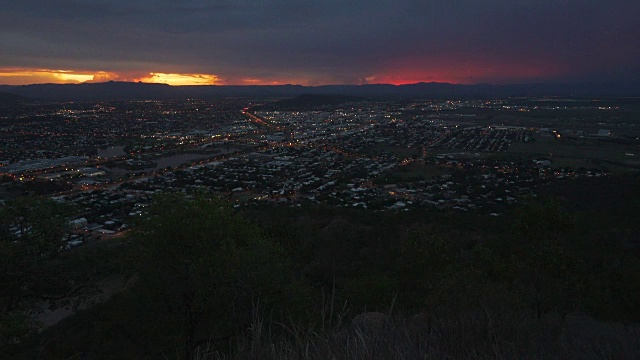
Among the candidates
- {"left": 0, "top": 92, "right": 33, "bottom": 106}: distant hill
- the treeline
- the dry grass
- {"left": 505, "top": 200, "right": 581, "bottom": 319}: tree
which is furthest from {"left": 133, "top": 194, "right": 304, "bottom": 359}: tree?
{"left": 0, "top": 92, "right": 33, "bottom": 106}: distant hill

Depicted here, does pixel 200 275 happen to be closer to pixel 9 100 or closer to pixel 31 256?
pixel 31 256

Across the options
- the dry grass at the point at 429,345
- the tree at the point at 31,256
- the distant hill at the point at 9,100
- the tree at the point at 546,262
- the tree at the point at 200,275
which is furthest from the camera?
the distant hill at the point at 9,100

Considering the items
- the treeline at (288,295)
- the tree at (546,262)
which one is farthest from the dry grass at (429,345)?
the tree at (546,262)

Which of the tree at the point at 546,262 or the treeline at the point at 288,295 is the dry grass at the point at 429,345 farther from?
the tree at the point at 546,262

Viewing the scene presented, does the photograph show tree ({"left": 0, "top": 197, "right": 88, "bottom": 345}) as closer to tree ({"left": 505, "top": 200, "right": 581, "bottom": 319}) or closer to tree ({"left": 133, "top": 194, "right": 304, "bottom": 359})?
tree ({"left": 133, "top": 194, "right": 304, "bottom": 359})

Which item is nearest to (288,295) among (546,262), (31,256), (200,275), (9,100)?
(200,275)
